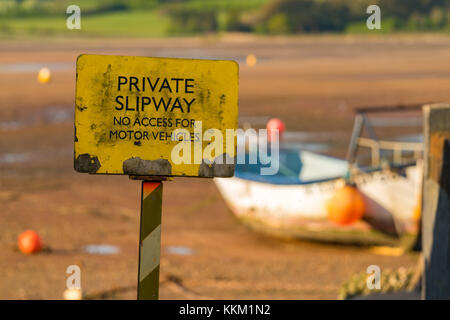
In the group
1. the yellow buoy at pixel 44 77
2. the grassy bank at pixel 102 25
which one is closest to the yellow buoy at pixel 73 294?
the yellow buoy at pixel 44 77

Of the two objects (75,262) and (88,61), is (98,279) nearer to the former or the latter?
(75,262)

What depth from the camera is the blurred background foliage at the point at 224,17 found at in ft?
239

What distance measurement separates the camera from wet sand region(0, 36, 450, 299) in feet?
28.1

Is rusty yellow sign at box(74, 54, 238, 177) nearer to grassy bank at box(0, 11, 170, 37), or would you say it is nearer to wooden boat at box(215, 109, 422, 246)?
wooden boat at box(215, 109, 422, 246)

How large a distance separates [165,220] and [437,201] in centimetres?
698

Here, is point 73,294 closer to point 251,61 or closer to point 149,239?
point 149,239

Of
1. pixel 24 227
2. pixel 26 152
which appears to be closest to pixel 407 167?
pixel 24 227

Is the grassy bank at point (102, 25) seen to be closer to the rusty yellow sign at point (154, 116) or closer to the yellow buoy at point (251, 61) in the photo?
the yellow buoy at point (251, 61)

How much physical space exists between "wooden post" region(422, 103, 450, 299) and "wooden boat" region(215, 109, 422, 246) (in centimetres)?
437

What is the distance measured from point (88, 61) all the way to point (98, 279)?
492cm
